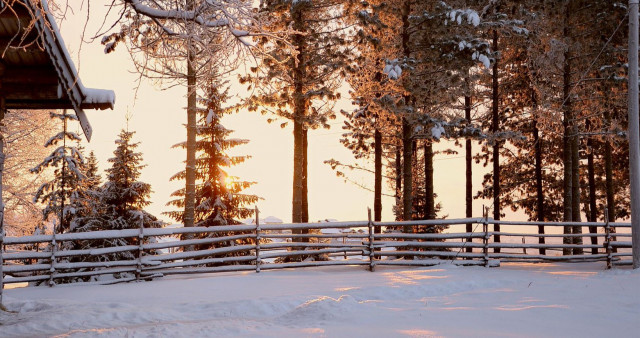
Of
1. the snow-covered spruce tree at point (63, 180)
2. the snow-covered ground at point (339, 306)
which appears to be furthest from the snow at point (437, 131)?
the snow-covered spruce tree at point (63, 180)

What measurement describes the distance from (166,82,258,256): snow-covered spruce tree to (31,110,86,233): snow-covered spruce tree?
4.03m

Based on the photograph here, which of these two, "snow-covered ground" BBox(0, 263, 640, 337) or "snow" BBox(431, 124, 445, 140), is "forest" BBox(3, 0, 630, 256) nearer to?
"snow" BBox(431, 124, 445, 140)

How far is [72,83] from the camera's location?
33.9 ft

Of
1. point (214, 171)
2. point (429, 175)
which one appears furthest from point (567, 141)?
point (214, 171)

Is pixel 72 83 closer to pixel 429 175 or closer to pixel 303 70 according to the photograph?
pixel 303 70

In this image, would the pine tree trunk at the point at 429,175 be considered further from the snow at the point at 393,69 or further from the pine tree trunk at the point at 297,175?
the pine tree trunk at the point at 297,175

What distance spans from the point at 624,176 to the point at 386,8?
1845 cm

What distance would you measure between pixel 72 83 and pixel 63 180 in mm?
16006

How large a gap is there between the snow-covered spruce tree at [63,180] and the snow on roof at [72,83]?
13968 millimetres

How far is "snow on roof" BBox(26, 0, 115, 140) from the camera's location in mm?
9594

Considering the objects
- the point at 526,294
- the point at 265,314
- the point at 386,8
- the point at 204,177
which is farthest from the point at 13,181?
the point at 526,294

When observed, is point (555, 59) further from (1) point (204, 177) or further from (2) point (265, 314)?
(2) point (265, 314)

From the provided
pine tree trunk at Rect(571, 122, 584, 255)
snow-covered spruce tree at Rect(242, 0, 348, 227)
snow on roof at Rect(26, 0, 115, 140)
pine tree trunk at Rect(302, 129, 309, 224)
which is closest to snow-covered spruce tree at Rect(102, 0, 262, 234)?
snow on roof at Rect(26, 0, 115, 140)

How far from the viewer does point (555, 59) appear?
22.4 metres
